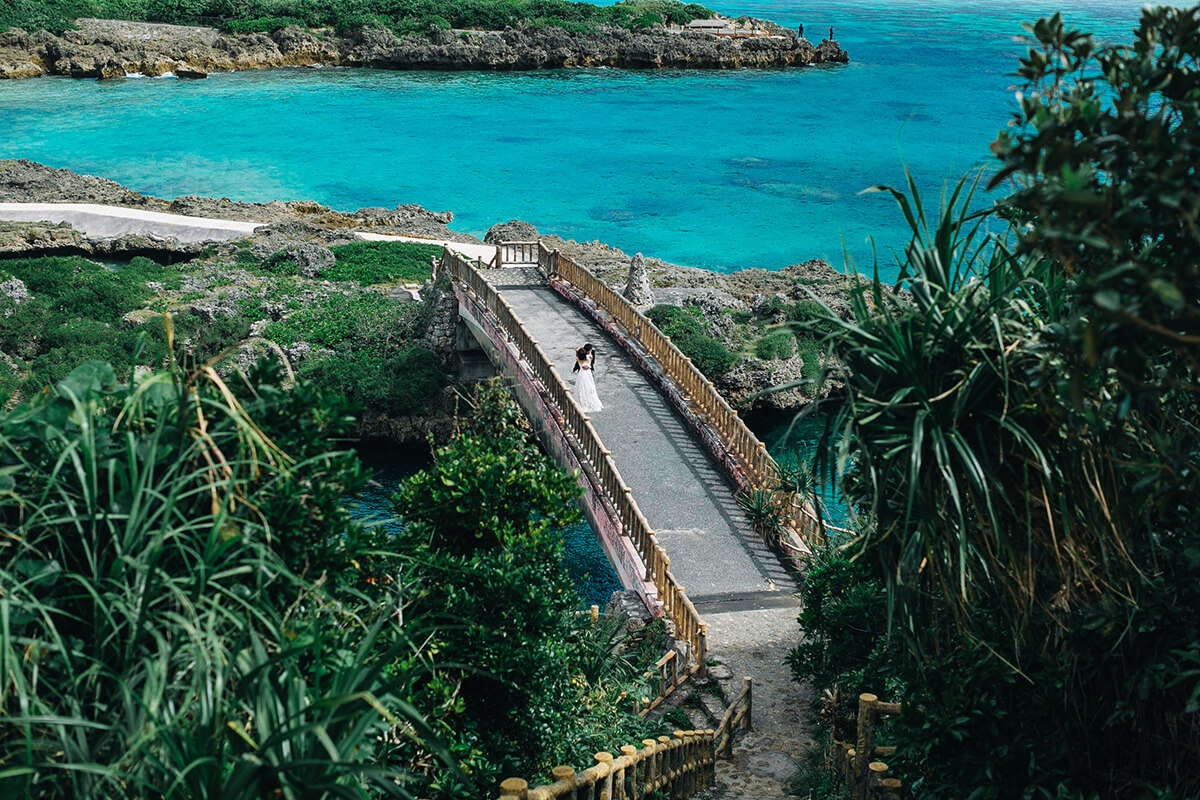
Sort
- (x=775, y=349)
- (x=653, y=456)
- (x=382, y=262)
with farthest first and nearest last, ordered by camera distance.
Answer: (x=382, y=262)
(x=775, y=349)
(x=653, y=456)

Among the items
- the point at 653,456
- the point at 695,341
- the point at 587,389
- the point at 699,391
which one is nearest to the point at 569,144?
the point at 695,341

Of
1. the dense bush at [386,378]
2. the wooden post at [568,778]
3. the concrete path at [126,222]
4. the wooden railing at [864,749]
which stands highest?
the wooden post at [568,778]

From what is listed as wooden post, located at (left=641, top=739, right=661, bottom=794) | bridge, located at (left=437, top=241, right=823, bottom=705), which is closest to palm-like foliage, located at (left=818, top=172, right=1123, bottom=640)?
wooden post, located at (left=641, top=739, right=661, bottom=794)

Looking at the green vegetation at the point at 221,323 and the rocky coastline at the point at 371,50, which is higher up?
the rocky coastline at the point at 371,50

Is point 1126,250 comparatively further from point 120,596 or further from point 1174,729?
point 120,596

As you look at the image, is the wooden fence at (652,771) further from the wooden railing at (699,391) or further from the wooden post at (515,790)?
the wooden railing at (699,391)

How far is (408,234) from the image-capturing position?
4194 centimetres

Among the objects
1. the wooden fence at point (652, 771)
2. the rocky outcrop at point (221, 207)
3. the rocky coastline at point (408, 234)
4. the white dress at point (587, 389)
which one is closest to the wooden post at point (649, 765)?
the wooden fence at point (652, 771)

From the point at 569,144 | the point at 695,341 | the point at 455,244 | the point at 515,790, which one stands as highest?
the point at 515,790

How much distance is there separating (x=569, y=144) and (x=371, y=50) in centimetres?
2600

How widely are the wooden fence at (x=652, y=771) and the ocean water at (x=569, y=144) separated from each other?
113 feet

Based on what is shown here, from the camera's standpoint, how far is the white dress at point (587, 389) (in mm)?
18859

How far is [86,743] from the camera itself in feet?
15.0

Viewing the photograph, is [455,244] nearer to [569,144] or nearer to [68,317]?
[68,317]
